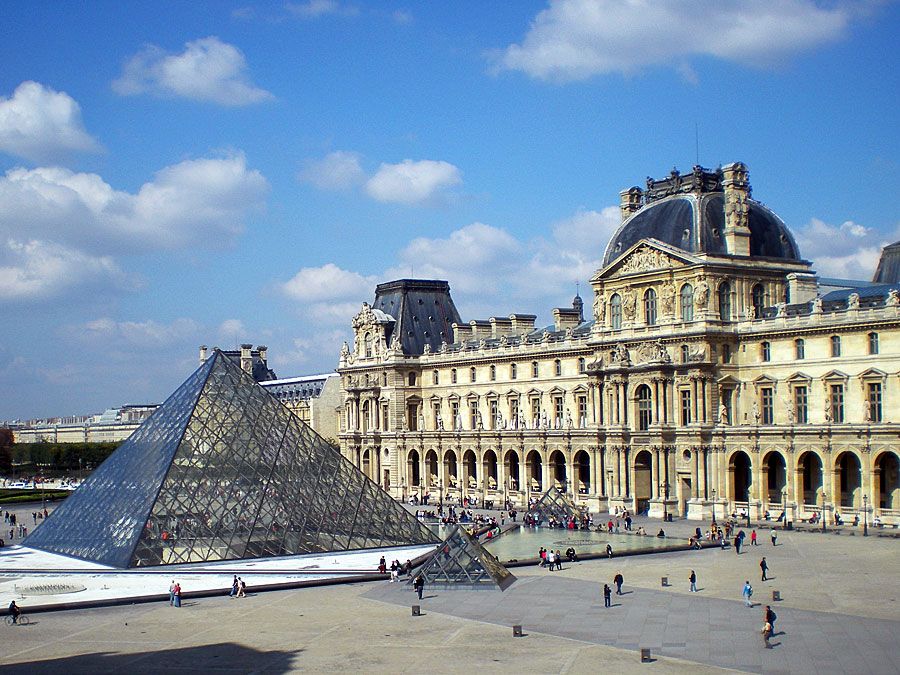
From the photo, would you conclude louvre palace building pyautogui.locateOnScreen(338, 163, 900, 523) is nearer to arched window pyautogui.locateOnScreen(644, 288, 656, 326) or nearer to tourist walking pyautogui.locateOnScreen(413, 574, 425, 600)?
arched window pyautogui.locateOnScreen(644, 288, 656, 326)

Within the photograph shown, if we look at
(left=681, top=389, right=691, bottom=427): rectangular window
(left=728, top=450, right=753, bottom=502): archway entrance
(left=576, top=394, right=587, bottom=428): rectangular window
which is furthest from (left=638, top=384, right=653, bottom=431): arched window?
(left=576, top=394, right=587, bottom=428): rectangular window

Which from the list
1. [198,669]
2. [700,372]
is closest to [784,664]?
[198,669]

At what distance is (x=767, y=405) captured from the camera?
2372 inches

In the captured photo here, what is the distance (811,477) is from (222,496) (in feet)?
92.4

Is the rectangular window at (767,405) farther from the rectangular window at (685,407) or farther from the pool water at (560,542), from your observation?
the pool water at (560,542)

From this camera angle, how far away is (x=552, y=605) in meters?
34.4

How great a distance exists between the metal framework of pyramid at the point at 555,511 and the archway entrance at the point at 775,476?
899 cm

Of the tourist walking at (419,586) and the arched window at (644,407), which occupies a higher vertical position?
the arched window at (644,407)

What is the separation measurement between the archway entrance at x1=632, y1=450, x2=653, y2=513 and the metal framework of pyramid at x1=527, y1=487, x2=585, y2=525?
5377mm

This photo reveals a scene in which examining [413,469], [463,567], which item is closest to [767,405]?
[463,567]

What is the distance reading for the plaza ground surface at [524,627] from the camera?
27078mm

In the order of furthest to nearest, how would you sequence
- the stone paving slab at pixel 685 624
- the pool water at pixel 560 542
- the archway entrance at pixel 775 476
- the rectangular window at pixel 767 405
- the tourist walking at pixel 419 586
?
the rectangular window at pixel 767 405 < the archway entrance at pixel 775 476 < the pool water at pixel 560 542 < the tourist walking at pixel 419 586 < the stone paving slab at pixel 685 624

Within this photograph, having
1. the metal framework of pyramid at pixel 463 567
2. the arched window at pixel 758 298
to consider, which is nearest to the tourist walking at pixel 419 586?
the metal framework of pyramid at pixel 463 567

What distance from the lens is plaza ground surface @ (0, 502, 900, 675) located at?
27.1 metres
